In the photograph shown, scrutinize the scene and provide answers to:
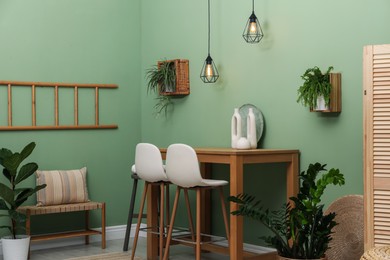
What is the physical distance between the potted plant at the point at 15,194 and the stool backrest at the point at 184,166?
1.43 meters

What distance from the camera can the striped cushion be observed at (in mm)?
6312

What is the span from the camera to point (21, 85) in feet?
21.1

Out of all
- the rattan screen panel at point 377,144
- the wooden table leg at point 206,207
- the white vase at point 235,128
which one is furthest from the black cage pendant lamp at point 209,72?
the rattan screen panel at point 377,144

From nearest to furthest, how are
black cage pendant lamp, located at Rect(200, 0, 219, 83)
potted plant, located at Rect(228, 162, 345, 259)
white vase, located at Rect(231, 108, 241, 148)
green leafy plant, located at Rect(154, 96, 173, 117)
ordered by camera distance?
potted plant, located at Rect(228, 162, 345, 259) < white vase, located at Rect(231, 108, 241, 148) < black cage pendant lamp, located at Rect(200, 0, 219, 83) < green leafy plant, located at Rect(154, 96, 173, 117)

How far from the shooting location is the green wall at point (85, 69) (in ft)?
21.1

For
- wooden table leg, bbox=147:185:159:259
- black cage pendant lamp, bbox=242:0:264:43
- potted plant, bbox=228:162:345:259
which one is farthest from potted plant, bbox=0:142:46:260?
potted plant, bbox=228:162:345:259

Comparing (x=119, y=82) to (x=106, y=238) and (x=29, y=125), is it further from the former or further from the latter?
(x=106, y=238)

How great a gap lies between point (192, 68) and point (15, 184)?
2006mm

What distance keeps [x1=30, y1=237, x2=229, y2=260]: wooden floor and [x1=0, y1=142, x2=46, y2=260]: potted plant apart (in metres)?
0.33

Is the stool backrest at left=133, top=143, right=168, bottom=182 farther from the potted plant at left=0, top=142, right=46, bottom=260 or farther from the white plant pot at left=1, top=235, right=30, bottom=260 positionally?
the white plant pot at left=1, top=235, right=30, bottom=260

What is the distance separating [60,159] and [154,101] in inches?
45.9

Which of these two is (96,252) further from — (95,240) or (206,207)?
(206,207)

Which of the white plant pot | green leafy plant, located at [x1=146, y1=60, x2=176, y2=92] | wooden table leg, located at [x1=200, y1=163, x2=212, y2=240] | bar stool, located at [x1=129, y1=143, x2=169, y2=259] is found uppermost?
green leafy plant, located at [x1=146, y1=60, x2=176, y2=92]

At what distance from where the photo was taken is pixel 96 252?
632 centimetres
